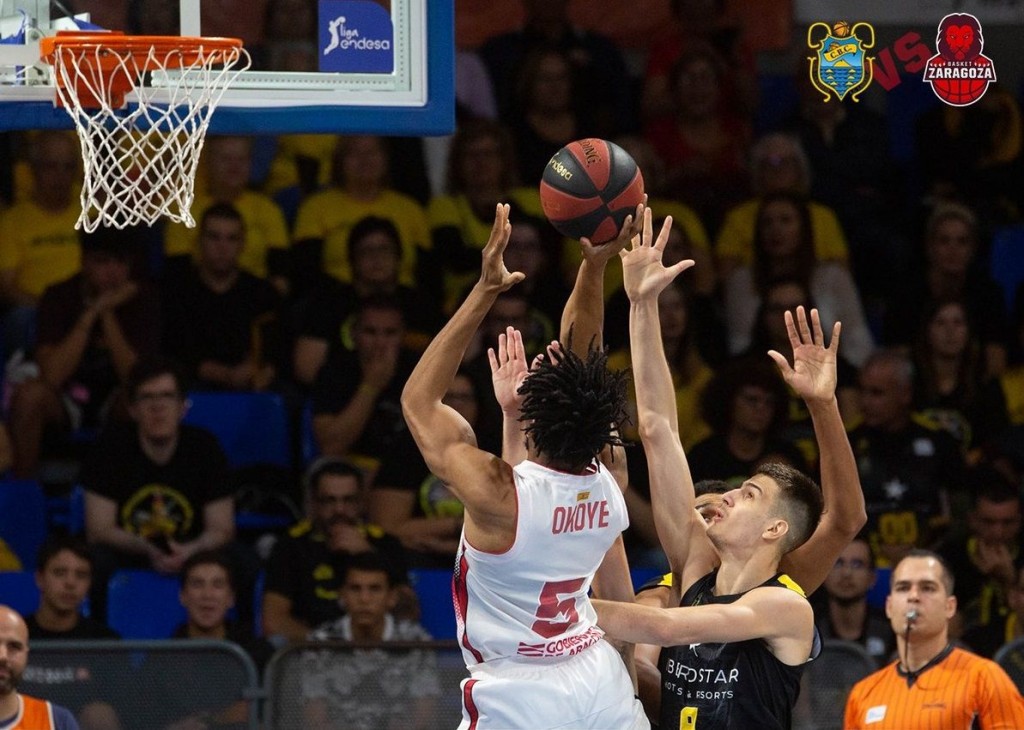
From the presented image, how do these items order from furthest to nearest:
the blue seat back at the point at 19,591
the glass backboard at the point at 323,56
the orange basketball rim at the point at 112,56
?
the blue seat back at the point at 19,591, the glass backboard at the point at 323,56, the orange basketball rim at the point at 112,56

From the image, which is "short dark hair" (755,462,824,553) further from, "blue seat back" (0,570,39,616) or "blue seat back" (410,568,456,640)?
"blue seat back" (0,570,39,616)

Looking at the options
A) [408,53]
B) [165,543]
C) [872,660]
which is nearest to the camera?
[408,53]

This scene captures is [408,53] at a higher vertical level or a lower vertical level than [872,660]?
higher

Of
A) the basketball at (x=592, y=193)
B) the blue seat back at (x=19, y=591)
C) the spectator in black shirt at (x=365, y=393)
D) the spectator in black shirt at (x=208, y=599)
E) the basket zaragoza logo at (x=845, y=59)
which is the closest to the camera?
the basketball at (x=592, y=193)

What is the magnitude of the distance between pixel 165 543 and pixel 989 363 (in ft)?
13.6

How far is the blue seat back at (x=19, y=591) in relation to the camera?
7.79m

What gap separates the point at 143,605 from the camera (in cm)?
764

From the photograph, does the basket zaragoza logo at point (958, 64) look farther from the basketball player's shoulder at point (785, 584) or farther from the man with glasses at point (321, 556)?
the man with glasses at point (321, 556)

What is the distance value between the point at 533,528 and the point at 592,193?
113cm

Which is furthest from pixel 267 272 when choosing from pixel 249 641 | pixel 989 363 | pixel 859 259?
pixel 989 363

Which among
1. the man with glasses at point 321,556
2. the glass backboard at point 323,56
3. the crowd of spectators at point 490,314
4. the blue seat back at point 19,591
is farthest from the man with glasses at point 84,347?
the glass backboard at point 323,56

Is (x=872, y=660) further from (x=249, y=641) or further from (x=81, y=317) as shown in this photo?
(x=81, y=317)

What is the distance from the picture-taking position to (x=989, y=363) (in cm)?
887

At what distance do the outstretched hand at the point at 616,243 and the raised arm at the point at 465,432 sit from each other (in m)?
0.45
